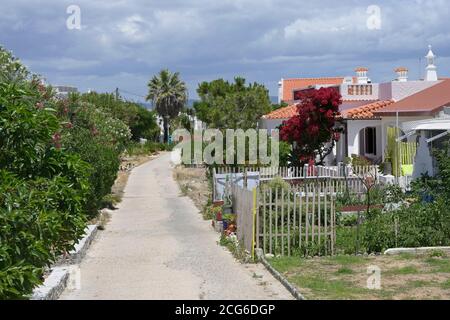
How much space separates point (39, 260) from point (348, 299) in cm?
408

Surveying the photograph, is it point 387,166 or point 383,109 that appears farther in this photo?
point 383,109

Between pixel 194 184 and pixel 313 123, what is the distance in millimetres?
9069

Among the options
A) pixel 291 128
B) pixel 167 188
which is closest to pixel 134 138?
pixel 167 188

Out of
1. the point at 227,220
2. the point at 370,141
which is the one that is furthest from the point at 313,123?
the point at 227,220

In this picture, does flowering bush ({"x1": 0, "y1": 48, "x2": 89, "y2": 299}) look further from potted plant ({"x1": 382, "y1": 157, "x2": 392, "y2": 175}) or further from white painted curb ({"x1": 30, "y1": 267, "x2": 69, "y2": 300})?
potted plant ({"x1": 382, "y1": 157, "x2": 392, "y2": 175})

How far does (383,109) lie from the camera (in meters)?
26.6

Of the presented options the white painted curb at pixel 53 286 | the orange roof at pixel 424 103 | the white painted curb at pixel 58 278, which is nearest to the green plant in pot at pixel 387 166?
the orange roof at pixel 424 103

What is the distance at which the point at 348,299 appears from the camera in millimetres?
9820

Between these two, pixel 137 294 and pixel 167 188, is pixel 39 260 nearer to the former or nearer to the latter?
pixel 137 294

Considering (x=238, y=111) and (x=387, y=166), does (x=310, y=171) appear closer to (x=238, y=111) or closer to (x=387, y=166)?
(x=387, y=166)

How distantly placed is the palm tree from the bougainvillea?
53163mm

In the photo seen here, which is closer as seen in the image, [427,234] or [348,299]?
[348,299]

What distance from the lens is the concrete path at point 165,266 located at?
35.8 feet

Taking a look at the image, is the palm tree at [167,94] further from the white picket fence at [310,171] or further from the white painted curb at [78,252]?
the white painted curb at [78,252]
